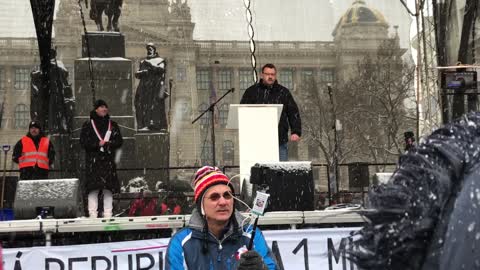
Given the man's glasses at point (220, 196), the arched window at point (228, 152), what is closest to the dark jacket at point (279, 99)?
the man's glasses at point (220, 196)

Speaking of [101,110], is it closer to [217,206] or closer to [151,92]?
[217,206]

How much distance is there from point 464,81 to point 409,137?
3.59 meters

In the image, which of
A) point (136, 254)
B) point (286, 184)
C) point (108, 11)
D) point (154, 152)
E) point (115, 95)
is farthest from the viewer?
point (108, 11)

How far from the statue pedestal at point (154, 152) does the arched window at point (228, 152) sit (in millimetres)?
39799

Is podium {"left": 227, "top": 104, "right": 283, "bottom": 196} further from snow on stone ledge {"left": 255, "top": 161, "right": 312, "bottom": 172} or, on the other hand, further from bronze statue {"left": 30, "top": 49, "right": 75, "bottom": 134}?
bronze statue {"left": 30, "top": 49, "right": 75, "bottom": 134}

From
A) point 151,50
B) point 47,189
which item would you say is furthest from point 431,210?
point 151,50

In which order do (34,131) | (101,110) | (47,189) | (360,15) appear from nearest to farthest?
(47,189)
(101,110)
(34,131)
(360,15)

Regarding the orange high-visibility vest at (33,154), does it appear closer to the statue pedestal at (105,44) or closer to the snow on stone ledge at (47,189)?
the snow on stone ledge at (47,189)

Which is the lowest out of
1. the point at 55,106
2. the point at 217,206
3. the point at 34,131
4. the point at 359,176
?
the point at 359,176

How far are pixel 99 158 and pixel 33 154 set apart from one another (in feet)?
4.40

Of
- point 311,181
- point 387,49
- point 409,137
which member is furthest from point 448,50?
point 387,49

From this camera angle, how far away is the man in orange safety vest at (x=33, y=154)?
7918 mm

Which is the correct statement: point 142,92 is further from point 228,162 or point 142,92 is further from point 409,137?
point 228,162

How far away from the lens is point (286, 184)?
563 centimetres
